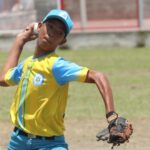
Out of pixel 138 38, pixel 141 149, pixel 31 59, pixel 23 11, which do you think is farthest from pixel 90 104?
pixel 23 11

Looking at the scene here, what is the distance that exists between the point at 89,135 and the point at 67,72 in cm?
435

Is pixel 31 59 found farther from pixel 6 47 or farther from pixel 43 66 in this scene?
pixel 6 47

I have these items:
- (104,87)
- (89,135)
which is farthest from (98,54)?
(104,87)

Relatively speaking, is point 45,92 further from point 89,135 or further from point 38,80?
point 89,135

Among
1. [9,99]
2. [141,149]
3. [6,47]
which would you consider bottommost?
[6,47]

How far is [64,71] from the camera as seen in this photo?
4.63 metres

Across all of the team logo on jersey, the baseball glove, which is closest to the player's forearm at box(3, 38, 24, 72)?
the team logo on jersey

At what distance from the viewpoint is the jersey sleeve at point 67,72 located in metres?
4.54

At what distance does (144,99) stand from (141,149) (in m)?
3.18

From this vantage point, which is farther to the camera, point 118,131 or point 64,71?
point 64,71

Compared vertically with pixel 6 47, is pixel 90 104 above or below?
above

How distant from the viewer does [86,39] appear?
64.3 feet

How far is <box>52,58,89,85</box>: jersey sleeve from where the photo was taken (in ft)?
14.9

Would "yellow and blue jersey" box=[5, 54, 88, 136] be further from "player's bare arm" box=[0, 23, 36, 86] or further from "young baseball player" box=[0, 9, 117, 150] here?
Result: "player's bare arm" box=[0, 23, 36, 86]
